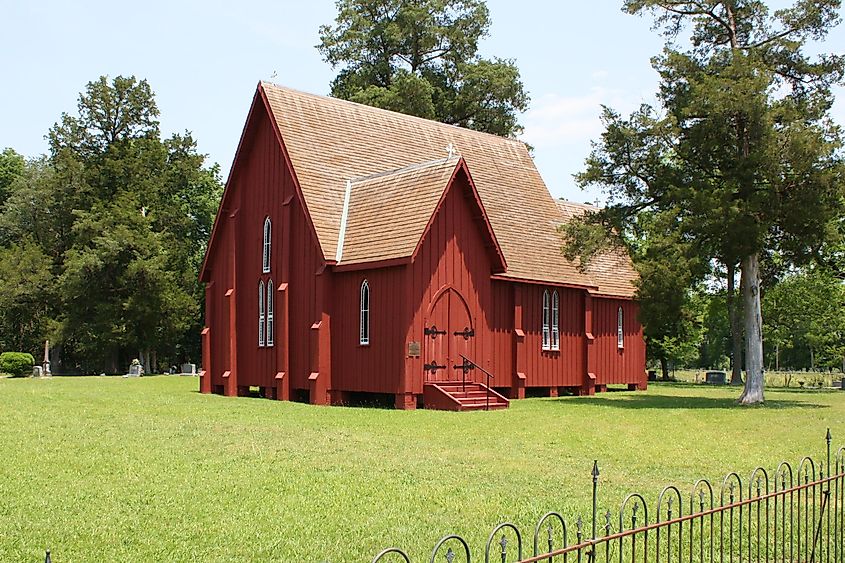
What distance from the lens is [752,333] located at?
2997 centimetres

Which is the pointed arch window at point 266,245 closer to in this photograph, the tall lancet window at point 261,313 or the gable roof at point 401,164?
the tall lancet window at point 261,313

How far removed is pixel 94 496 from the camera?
11305 millimetres

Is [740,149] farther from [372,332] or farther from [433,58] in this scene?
[433,58]

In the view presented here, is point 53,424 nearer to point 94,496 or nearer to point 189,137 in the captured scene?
point 94,496

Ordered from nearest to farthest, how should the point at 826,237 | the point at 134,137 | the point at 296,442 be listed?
the point at 296,442 → the point at 826,237 → the point at 134,137

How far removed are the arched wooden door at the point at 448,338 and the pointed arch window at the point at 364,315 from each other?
75.5 inches

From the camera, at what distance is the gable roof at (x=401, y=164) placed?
30453 mm

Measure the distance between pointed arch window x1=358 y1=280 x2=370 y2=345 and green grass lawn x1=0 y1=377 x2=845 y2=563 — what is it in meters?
3.60

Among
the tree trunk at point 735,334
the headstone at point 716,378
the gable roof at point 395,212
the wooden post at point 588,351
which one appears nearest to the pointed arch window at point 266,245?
the gable roof at point 395,212

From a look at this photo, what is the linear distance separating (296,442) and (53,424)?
212 inches

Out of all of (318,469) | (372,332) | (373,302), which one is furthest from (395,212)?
(318,469)

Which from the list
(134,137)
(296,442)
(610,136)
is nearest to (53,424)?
(296,442)

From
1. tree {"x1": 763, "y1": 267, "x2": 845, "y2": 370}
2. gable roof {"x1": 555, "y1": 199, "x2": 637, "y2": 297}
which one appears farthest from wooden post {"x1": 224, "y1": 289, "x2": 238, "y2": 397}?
tree {"x1": 763, "y1": 267, "x2": 845, "y2": 370}

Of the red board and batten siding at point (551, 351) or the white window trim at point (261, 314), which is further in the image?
the red board and batten siding at point (551, 351)
